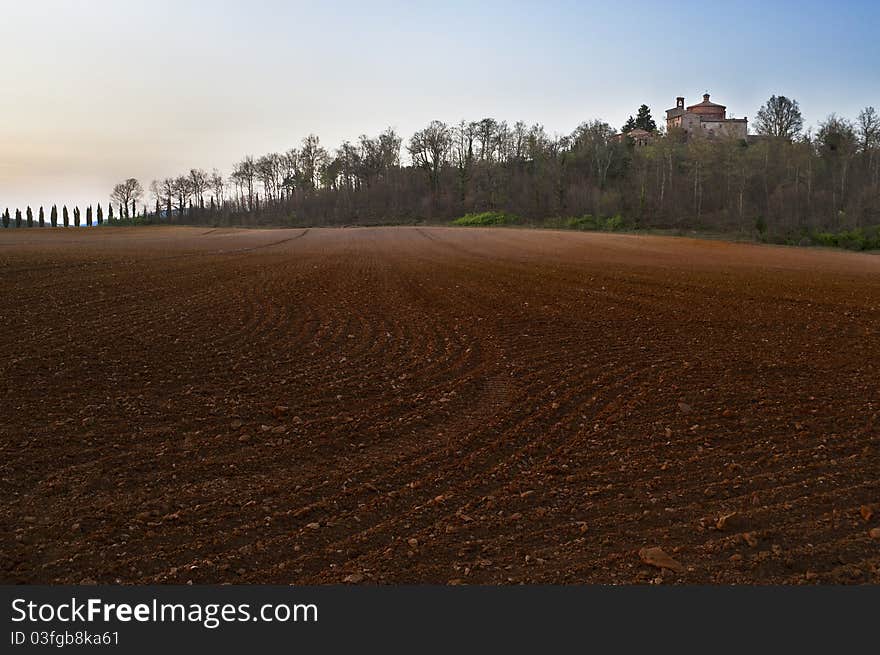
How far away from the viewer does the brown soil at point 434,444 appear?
13.8 feet

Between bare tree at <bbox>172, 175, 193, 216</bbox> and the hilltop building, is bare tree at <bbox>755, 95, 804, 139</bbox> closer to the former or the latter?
the hilltop building

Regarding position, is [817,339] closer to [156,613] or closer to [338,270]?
[156,613]

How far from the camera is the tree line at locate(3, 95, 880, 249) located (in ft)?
201

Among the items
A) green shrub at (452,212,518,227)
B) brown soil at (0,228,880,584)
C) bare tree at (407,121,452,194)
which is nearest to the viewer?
brown soil at (0,228,880,584)

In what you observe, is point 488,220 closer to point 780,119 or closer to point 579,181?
point 579,181

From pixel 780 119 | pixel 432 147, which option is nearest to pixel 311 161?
pixel 432 147

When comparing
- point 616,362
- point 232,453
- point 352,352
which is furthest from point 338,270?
point 232,453

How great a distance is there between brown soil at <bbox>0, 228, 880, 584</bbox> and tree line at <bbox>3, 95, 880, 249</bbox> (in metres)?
39.2

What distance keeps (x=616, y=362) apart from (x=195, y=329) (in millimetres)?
7194

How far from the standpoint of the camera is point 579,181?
263 feet

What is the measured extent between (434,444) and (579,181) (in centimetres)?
7861

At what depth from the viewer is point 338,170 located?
102875 millimetres

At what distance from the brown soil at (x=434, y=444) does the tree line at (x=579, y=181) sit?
39178 mm

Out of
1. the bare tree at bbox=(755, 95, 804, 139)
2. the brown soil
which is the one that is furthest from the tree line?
the brown soil
